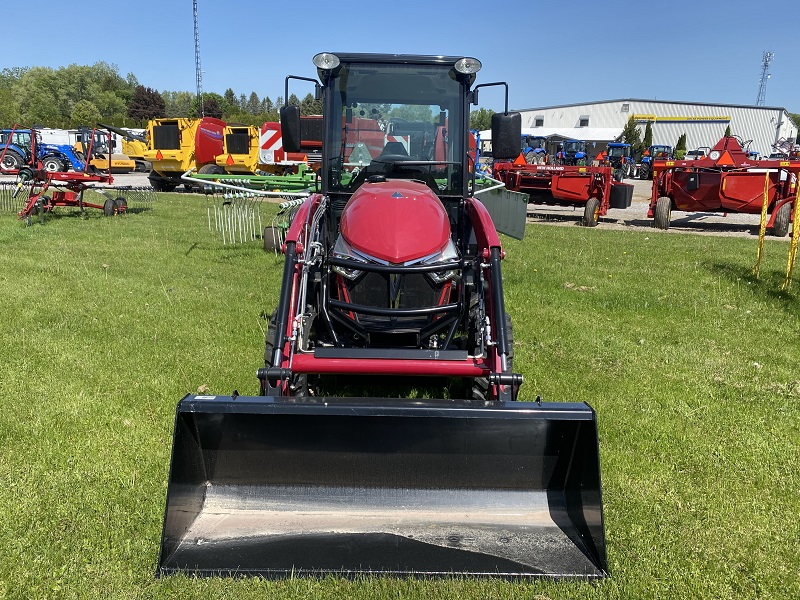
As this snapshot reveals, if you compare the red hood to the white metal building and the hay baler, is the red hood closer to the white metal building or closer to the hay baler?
the hay baler

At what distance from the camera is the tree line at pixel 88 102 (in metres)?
63.7

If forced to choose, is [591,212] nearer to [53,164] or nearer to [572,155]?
[572,155]

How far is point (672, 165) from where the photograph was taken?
46.2 ft

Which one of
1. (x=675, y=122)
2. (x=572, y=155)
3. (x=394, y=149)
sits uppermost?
(x=675, y=122)

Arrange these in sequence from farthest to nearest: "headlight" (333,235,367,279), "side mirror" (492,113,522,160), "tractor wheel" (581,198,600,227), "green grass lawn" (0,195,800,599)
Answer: "tractor wheel" (581,198,600,227)
"side mirror" (492,113,522,160)
"headlight" (333,235,367,279)
"green grass lawn" (0,195,800,599)

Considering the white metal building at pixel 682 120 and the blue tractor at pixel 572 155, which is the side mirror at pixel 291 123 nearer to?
the blue tractor at pixel 572 155

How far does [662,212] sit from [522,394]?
37.4 feet

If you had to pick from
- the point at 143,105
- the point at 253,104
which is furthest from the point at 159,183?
the point at 253,104

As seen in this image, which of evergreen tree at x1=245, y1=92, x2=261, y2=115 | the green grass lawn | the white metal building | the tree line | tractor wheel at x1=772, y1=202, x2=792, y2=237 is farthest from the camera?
evergreen tree at x1=245, y1=92, x2=261, y2=115

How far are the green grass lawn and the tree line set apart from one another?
55800mm

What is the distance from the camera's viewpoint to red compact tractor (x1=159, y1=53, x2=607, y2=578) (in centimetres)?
260

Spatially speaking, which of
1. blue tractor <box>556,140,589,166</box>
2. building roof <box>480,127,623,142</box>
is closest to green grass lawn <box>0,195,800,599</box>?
blue tractor <box>556,140,589,166</box>

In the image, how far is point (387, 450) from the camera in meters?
2.87

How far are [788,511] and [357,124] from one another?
11.5 feet
